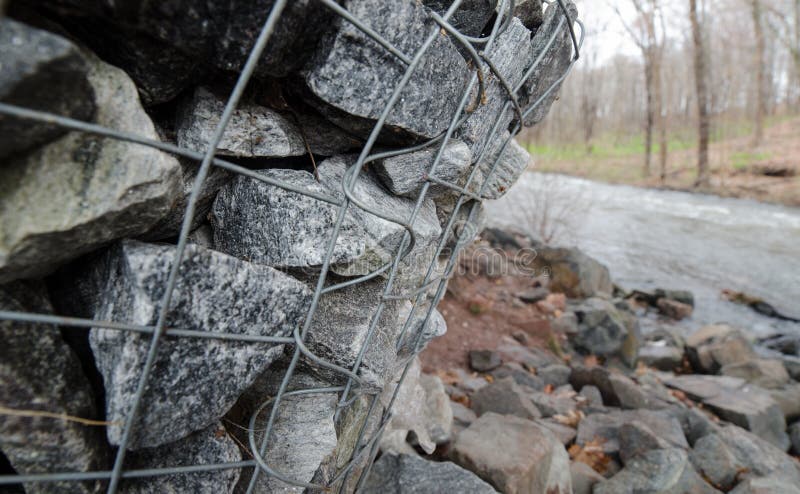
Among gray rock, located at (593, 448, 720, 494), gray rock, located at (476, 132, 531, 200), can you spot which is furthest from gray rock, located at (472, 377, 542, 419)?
gray rock, located at (476, 132, 531, 200)

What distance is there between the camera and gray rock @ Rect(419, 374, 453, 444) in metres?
2.25

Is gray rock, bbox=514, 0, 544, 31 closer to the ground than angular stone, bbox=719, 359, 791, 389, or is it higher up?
higher up

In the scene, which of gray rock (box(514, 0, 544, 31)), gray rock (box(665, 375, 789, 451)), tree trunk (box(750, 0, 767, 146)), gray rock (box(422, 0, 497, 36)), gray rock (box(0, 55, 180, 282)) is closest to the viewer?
gray rock (box(0, 55, 180, 282))

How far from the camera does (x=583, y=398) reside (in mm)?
3453

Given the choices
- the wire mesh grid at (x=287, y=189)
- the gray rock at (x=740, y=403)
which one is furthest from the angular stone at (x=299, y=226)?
the gray rock at (x=740, y=403)

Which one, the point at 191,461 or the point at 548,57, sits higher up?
the point at 548,57

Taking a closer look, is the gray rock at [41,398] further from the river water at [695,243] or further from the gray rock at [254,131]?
the river water at [695,243]

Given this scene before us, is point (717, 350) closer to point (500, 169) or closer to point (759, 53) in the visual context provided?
point (500, 169)

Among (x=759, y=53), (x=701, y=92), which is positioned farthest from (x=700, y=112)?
(x=759, y=53)

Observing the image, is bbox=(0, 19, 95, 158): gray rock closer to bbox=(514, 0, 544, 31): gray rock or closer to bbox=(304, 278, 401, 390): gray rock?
bbox=(304, 278, 401, 390): gray rock

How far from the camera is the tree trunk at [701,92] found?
13016mm

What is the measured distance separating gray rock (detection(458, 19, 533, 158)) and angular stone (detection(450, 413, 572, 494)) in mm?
1325

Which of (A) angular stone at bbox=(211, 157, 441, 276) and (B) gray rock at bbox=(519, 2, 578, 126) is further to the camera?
(B) gray rock at bbox=(519, 2, 578, 126)

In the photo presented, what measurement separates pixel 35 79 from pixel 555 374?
12.6 feet
